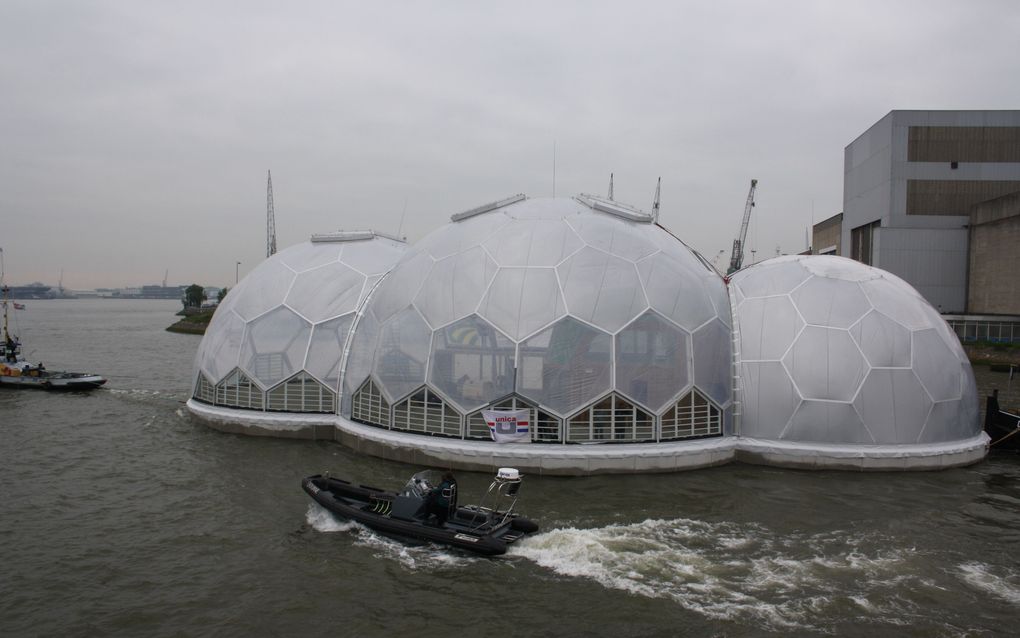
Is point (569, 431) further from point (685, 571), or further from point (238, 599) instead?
point (238, 599)

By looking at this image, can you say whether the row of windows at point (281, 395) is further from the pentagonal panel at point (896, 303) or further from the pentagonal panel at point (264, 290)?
the pentagonal panel at point (896, 303)

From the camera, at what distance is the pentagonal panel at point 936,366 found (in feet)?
59.4

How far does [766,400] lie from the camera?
59.3 feet

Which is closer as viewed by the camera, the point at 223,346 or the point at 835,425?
the point at 835,425

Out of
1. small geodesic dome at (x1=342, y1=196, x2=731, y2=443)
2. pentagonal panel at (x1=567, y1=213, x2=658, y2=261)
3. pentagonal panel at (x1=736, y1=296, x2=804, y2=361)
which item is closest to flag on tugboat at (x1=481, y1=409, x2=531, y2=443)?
small geodesic dome at (x1=342, y1=196, x2=731, y2=443)

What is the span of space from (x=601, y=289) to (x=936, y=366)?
9898mm

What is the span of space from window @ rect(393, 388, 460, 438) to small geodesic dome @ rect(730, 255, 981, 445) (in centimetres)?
825

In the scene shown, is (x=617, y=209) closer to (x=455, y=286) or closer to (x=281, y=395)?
(x=455, y=286)

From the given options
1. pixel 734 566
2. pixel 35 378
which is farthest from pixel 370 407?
pixel 35 378

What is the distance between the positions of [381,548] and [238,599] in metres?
2.78

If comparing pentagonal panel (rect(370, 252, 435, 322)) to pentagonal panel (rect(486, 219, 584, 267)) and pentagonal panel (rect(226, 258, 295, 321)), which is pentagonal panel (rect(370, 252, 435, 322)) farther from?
pentagonal panel (rect(226, 258, 295, 321))

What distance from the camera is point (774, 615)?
10.3 meters

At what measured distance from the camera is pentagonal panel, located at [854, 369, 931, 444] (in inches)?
693

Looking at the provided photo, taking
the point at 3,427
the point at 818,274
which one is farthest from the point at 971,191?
the point at 3,427
